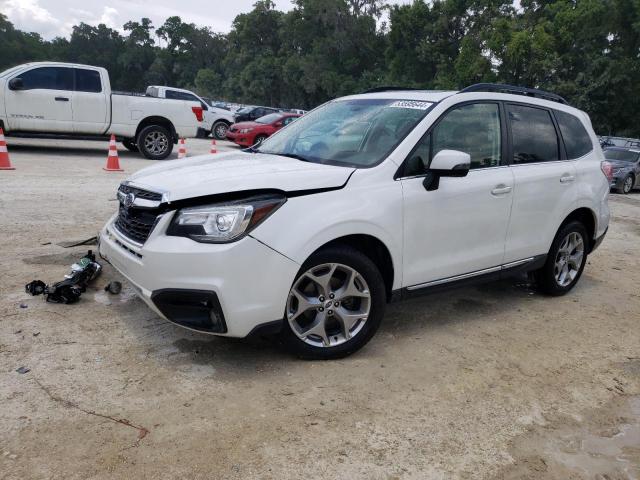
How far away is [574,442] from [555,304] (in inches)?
93.4

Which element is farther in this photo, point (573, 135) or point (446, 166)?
point (573, 135)

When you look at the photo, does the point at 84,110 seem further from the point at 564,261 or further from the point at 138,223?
the point at 564,261

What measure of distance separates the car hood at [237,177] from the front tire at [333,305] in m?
0.45

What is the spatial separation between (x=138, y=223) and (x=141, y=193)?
19cm

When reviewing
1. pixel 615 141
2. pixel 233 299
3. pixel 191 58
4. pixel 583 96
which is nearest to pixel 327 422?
pixel 233 299

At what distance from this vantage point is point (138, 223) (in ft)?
11.0

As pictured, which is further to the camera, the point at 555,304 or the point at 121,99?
the point at 121,99

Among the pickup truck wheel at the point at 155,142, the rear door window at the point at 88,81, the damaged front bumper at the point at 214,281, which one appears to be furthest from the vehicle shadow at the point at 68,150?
the damaged front bumper at the point at 214,281

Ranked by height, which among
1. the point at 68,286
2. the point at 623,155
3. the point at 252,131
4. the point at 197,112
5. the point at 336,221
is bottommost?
the point at 68,286

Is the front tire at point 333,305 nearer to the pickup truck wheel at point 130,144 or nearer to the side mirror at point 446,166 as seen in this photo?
the side mirror at point 446,166

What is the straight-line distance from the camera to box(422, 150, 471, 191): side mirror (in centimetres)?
354

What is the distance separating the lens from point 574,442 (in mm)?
2816

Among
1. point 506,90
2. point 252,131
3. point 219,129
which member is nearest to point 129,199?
point 506,90

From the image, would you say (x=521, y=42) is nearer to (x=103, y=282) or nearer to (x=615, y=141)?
(x=615, y=141)
